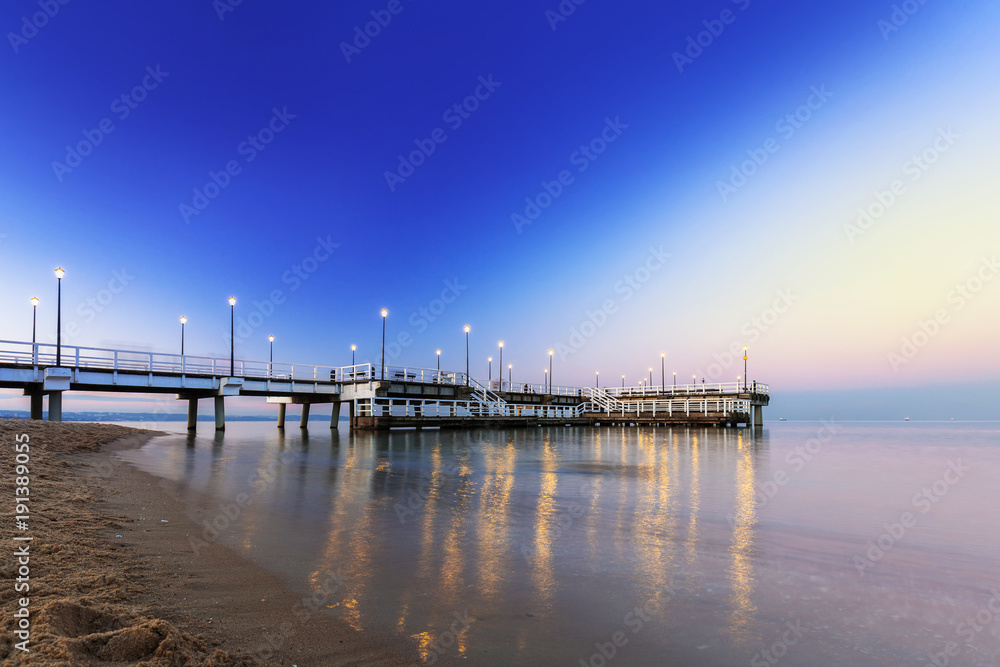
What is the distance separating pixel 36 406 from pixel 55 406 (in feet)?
4.18

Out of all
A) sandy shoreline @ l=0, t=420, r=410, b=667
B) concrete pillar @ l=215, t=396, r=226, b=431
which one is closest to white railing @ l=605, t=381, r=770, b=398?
concrete pillar @ l=215, t=396, r=226, b=431

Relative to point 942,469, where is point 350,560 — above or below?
above

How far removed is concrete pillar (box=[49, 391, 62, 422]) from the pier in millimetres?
50

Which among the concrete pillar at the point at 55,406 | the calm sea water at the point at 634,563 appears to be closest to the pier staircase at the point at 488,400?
the concrete pillar at the point at 55,406

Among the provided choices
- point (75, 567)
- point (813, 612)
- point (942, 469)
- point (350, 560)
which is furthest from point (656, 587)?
point (942, 469)

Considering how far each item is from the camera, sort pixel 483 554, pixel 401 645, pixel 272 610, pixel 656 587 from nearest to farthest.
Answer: pixel 401 645 → pixel 272 610 → pixel 656 587 → pixel 483 554

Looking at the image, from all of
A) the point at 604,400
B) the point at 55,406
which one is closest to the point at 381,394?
the point at 55,406

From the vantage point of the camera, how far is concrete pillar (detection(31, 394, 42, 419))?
30.3 m

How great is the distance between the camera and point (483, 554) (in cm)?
711

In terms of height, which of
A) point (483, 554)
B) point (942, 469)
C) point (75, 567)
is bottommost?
point (942, 469)

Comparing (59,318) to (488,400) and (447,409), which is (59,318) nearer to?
(447,409)

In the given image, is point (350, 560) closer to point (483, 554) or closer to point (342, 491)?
point (483, 554)

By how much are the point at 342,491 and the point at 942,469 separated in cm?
2156

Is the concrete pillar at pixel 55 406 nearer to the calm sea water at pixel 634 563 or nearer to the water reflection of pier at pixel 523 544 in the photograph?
the calm sea water at pixel 634 563
